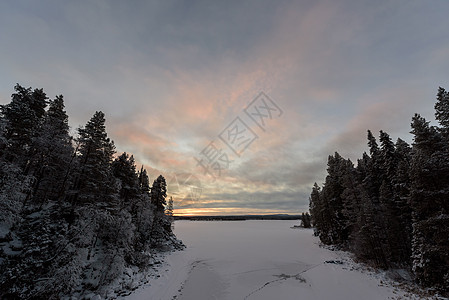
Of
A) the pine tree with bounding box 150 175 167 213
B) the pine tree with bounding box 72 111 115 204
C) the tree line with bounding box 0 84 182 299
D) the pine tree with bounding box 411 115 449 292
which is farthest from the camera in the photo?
the pine tree with bounding box 150 175 167 213

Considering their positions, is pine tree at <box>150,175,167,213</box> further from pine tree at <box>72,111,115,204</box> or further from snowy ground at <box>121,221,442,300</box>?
pine tree at <box>72,111,115,204</box>

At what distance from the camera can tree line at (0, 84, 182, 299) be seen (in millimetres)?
12578

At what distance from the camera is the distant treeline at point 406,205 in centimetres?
1559

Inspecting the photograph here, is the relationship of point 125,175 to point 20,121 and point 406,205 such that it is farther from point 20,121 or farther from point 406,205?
point 406,205

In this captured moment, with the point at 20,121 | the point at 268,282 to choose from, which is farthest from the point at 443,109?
the point at 20,121

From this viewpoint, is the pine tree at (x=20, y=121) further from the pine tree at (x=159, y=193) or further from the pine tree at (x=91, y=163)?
the pine tree at (x=159, y=193)

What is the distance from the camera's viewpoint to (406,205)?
2158 centimetres

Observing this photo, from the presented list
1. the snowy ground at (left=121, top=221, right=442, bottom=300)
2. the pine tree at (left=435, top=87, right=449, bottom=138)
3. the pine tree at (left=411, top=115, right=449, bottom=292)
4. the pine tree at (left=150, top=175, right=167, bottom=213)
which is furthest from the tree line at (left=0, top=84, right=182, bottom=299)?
the pine tree at (left=435, top=87, right=449, bottom=138)

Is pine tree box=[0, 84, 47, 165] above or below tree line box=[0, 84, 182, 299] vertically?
above

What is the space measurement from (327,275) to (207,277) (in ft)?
45.7

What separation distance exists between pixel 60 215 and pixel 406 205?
3981cm

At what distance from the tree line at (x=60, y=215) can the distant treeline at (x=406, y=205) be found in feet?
92.3

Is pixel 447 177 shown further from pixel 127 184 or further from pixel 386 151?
pixel 127 184

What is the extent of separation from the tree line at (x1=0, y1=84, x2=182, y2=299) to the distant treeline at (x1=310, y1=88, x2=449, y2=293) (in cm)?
2813
